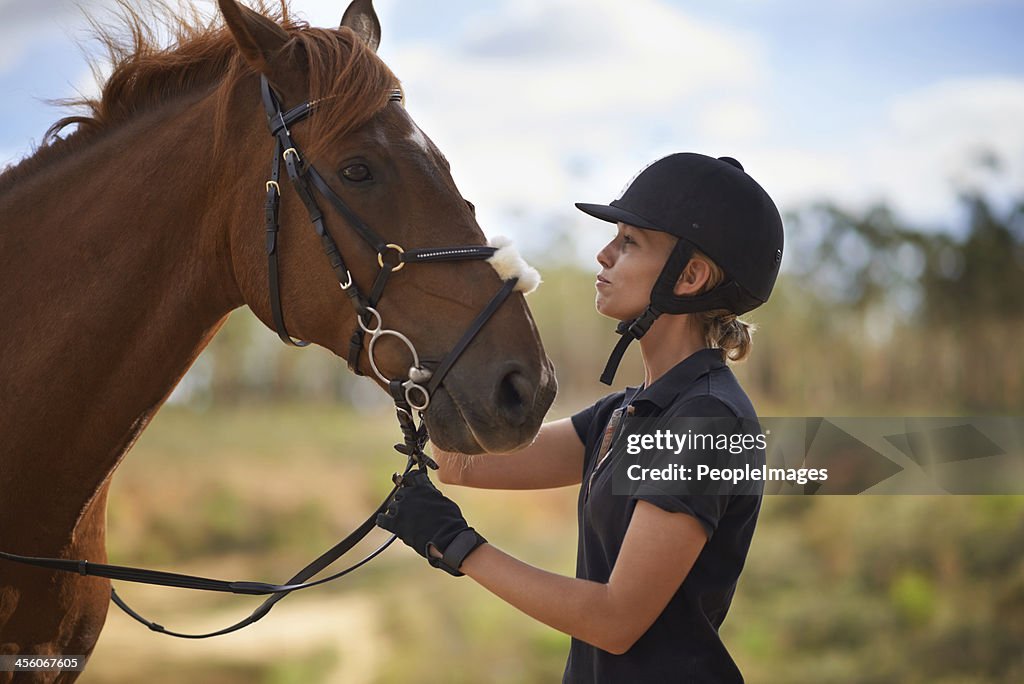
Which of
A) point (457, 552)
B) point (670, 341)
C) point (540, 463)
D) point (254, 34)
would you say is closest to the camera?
point (457, 552)

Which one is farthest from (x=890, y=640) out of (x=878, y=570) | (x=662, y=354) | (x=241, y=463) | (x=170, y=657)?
(x=241, y=463)

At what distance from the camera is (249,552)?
16.2 m

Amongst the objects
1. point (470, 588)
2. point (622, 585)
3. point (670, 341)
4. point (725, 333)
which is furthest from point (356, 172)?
point (470, 588)

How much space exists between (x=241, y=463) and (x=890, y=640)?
13.4 m

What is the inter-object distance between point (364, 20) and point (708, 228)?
1390mm

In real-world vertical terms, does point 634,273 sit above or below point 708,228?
below

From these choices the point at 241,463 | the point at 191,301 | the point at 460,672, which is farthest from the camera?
the point at 241,463

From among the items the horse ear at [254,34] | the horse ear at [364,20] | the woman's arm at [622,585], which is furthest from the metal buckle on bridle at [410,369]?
the horse ear at [364,20]

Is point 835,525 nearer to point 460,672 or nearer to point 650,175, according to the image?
point 460,672

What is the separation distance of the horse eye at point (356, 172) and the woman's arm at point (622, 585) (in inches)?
40.1

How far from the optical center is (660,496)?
1873 mm

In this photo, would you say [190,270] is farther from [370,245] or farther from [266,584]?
[266,584]

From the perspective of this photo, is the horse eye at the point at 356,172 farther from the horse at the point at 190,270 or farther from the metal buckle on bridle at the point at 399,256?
the metal buckle on bridle at the point at 399,256

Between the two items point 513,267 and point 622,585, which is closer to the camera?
point 622,585
